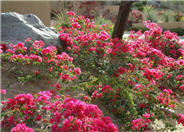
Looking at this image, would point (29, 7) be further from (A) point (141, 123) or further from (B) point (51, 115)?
(A) point (141, 123)

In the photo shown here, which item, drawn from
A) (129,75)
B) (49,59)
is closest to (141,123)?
(129,75)

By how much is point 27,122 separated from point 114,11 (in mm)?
15303

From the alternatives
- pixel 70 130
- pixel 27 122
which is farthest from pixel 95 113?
pixel 27 122

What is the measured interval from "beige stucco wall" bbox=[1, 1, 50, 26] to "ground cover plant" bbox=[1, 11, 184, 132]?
333 centimetres

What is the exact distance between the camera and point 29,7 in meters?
8.34

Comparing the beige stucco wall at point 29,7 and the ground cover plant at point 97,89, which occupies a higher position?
the ground cover plant at point 97,89

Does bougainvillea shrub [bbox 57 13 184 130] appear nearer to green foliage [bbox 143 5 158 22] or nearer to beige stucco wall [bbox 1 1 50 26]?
beige stucco wall [bbox 1 1 50 26]

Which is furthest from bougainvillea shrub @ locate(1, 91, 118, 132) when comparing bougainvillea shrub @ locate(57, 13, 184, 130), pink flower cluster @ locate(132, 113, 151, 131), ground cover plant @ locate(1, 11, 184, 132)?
bougainvillea shrub @ locate(57, 13, 184, 130)

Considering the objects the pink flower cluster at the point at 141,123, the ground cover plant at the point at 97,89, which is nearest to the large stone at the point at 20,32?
the ground cover plant at the point at 97,89

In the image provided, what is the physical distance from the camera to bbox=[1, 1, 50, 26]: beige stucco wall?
8078 millimetres

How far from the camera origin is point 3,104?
294 cm

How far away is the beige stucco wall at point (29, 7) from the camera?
26.5 ft

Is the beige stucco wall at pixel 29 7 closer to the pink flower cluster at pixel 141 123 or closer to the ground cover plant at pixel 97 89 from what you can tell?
the ground cover plant at pixel 97 89

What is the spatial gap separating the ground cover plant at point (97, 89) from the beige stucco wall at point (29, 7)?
333 cm
